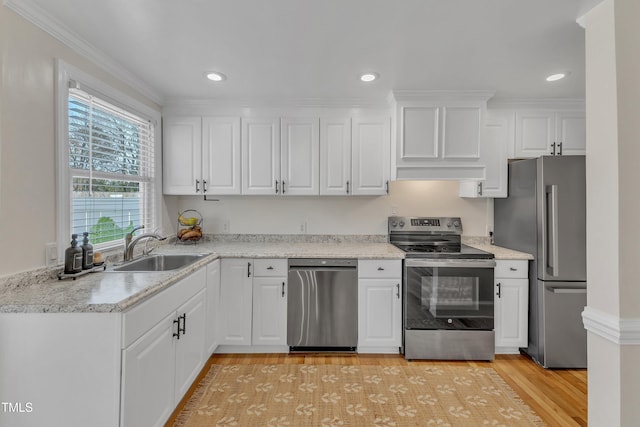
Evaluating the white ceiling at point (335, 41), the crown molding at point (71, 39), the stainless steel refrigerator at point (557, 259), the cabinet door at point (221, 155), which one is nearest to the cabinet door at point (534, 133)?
the white ceiling at point (335, 41)

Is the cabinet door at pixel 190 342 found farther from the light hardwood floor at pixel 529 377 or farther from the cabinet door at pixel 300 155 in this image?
the cabinet door at pixel 300 155

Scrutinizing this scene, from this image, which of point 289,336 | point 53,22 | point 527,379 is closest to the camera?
point 53,22

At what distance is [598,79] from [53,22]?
288 cm

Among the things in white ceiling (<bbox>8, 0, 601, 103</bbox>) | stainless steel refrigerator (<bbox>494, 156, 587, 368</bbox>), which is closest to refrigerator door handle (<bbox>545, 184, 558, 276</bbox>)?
stainless steel refrigerator (<bbox>494, 156, 587, 368</bbox>)

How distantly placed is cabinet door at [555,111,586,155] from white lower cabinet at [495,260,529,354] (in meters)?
1.29

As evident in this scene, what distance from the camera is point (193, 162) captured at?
127 inches

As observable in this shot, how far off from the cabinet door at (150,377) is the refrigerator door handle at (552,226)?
288 cm

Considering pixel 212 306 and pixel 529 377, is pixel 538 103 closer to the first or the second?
pixel 529 377

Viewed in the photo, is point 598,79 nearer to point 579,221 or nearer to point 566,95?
point 579,221

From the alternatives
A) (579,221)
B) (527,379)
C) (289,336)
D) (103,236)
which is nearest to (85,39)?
(103,236)

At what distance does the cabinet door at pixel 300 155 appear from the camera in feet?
10.5

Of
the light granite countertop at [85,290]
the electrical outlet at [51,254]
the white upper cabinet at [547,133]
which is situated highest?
the white upper cabinet at [547,133]

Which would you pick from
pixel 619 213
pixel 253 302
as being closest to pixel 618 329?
pixel 619 213

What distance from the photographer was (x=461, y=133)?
3.00m
